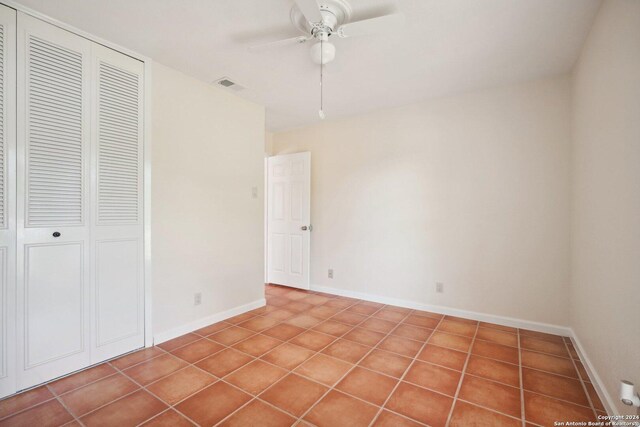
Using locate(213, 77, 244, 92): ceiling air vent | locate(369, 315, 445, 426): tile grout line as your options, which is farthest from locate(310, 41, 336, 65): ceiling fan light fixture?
locate(369, 315, 445, 426): tile grout line

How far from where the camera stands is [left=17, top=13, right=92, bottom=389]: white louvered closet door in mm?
2014

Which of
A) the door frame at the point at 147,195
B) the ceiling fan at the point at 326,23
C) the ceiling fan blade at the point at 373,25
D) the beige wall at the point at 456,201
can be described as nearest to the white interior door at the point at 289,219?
the beige wall at the point at 456,201

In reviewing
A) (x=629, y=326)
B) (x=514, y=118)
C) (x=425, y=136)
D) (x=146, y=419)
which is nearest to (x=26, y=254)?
(x=146, y=419)

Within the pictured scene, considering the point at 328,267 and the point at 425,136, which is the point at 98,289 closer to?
the point at 328,267

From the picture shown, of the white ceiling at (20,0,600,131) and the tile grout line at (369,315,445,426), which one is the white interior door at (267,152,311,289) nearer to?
the white ceiling at (20,0,600,131)

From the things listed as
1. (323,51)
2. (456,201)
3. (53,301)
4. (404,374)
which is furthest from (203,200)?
(456,201)

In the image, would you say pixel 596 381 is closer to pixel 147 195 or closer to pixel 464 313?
pixel 464 313

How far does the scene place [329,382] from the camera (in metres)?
2.12

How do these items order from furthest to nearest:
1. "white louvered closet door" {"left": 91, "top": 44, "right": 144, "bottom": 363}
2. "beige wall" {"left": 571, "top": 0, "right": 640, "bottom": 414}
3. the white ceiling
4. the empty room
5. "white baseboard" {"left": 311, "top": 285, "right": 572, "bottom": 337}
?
1. "white baseboard" {"left": 311, "top": 285, "right": 572, "bottom": 337}
2. "white louvered closet door" {"left": 91, "top": 44, "right": 144, "bottom": 363}
3. the white ceiling
4. the empty room
5. "beige wall" {"left": 571, "top": 0, "right": 640, "bottom": 414}

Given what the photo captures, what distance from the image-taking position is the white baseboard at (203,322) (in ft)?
9.09

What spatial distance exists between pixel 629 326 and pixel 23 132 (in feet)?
12.7

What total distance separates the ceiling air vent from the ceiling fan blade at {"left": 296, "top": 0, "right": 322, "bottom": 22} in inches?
60.8

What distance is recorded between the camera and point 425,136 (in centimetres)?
365

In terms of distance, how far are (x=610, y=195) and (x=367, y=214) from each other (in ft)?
8.43
